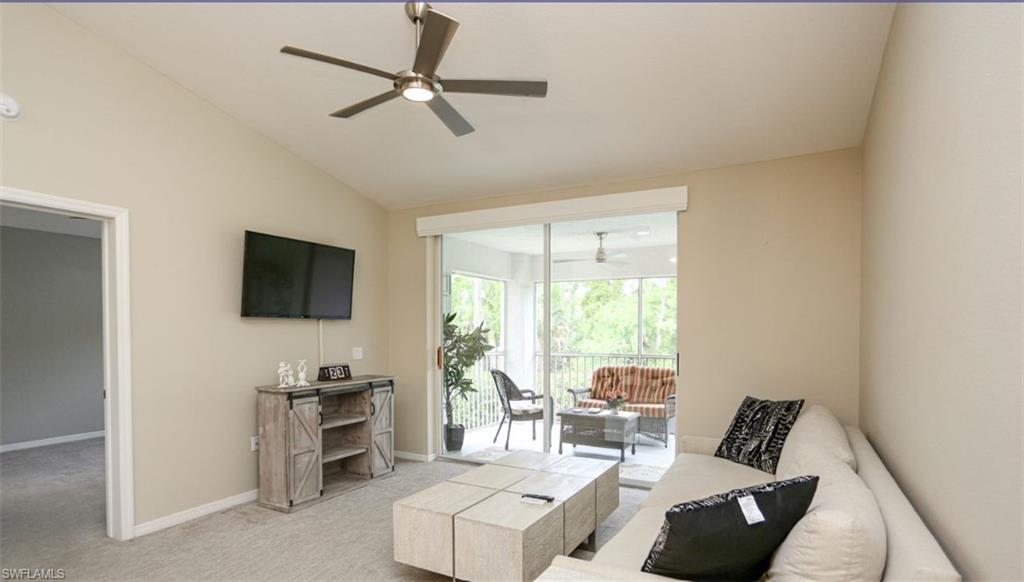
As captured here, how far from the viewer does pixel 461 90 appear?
100 inches

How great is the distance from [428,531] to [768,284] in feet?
9.47

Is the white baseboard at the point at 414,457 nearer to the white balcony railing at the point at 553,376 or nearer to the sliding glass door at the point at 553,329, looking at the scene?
the sliding glass door at the point at 553,329

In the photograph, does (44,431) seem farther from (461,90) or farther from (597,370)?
(461,90)

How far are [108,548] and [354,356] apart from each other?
2.31m

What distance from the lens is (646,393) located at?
4445mm

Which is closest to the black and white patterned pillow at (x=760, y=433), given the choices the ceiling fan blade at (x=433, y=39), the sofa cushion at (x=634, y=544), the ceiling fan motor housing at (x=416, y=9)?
the sofa cushion at (x=634, y=544)

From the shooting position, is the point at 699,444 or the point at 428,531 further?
the point at 699,444

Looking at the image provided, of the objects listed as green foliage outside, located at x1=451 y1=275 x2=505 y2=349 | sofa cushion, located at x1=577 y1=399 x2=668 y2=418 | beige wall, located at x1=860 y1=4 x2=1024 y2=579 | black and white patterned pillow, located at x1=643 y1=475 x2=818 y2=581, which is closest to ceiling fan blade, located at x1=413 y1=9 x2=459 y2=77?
beige wall, located at x1=860 y1=4 x2=1024 y2=579

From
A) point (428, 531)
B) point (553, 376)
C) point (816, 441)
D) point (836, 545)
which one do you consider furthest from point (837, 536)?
point (553, 376)

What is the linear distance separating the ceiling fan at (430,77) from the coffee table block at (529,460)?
2.23 m

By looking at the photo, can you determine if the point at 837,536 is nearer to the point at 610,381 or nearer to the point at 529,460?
the point at 529,460

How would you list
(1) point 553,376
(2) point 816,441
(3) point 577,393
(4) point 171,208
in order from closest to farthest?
1. (2) point 816,441
2. (4) point 171,208
3. (3) point 577,393
4. (1) point 553,376

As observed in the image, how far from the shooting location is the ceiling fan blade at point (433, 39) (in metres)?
2.02

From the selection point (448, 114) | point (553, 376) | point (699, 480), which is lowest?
point (699, 480)
